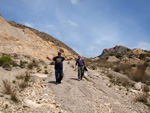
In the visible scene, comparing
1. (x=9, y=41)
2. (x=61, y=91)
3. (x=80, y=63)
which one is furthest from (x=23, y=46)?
(x=61, y=91)

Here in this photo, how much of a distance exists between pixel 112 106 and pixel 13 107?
3.60 meters

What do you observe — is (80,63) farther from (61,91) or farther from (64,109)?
(64,109)

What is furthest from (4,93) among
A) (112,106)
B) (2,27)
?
(2,27)

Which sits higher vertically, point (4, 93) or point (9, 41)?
point (9, 41)

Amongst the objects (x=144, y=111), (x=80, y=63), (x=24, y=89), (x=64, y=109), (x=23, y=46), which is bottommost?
(x=144, y=111)

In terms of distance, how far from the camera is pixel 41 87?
598 cm

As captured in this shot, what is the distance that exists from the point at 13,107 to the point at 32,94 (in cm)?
130

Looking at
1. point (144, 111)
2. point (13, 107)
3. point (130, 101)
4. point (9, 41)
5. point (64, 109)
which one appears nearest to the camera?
point (13, 107)

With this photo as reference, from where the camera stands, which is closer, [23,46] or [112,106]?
[112,106]

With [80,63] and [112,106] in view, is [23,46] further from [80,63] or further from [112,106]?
[112,106]

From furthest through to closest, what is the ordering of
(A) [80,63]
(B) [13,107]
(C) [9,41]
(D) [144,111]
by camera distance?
(C) [9,41], (A) [80,63], (D) [144,111], (B) [13,107]

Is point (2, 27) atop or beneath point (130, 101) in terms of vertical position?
atop

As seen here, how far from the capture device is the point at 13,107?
3.62 m

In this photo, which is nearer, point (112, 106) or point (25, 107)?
point (25, 107)
